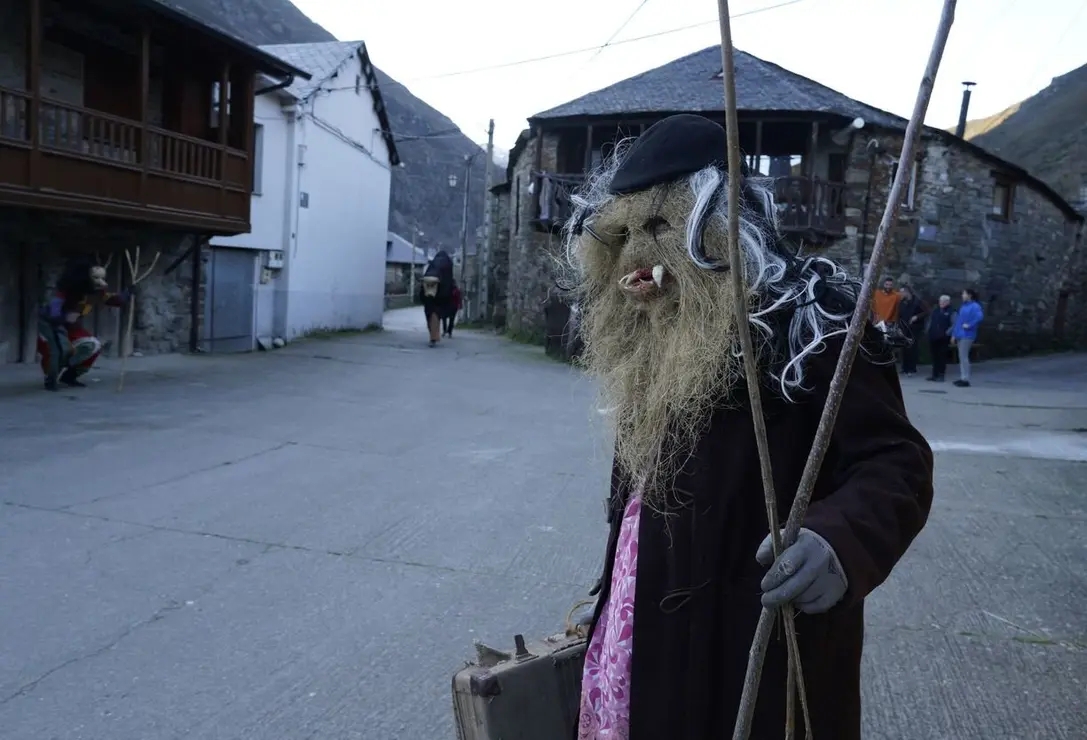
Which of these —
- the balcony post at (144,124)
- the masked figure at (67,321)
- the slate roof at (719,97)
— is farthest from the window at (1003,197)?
the masked figure at (67,321)

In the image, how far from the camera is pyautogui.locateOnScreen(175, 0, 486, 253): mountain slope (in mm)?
82188

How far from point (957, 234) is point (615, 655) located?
19.5 m

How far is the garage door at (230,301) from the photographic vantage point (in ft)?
52.6

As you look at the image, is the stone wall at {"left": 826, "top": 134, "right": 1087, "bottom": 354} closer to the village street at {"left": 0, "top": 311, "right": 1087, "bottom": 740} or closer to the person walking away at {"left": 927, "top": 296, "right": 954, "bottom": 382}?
the person walking away at {"left": 927, "top": 296, "right": 954, "bottom": 382}

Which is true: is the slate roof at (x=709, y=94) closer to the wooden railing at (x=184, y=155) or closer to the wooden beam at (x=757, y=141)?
the wooden beam at (x=757, y=141)

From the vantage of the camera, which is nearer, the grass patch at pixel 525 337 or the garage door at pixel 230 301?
the garage door at pixel 230 301

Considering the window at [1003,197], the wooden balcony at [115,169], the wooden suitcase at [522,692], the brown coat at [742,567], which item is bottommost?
the wooden suitcase at [522,692]

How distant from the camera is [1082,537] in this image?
5.58 meters

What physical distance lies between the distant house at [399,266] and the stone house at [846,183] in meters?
28.2

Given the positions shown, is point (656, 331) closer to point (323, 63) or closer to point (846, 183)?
point (846, 183)

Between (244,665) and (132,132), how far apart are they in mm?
10623

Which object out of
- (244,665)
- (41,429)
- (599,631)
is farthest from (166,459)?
(599,631)

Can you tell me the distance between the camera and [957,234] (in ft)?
62.6

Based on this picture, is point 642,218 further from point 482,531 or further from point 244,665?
point 482,531
